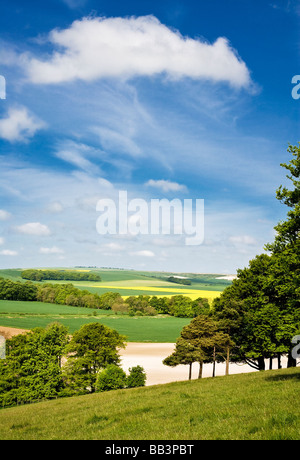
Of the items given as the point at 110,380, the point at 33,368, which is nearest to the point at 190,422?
the point at 110,380

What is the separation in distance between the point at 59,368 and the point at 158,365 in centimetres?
1961

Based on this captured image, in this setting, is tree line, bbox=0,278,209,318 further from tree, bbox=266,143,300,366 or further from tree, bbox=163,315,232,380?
tree, bbox=266,143,300,366

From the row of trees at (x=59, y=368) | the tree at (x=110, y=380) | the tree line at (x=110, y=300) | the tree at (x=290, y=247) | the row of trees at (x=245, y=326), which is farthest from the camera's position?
the tree line at (x=110, y=300)

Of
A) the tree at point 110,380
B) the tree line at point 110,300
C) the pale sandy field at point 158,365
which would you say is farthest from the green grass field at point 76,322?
the tree at point 110,380

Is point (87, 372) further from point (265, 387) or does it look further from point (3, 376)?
point (265, 387)

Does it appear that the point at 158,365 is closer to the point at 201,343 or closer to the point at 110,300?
the point at 201,343

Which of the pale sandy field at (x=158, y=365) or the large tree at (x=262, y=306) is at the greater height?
the large tree at (x=262, y=306)

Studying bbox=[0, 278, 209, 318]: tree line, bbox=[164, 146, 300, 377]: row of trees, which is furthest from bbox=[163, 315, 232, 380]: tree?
bbox=[0, 278, 209, 318]: tree line

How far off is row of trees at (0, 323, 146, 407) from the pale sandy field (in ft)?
13.5

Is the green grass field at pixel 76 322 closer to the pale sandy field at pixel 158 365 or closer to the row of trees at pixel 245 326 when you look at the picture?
the pale sandy field at pixel 158 365

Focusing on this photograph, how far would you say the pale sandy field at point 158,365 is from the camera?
162ft

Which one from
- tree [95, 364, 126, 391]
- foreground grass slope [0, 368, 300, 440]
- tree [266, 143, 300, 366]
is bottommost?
tree [95, 364, 126, 391]

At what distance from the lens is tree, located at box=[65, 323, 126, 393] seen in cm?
4459
